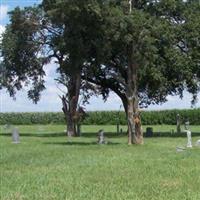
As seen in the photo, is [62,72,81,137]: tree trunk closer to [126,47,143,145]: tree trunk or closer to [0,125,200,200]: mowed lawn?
[126,47,143,145]: tree trunk

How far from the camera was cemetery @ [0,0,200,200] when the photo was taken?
14.8 meters

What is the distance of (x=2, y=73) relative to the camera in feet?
172

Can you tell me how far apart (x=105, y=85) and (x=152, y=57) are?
46.1 feet

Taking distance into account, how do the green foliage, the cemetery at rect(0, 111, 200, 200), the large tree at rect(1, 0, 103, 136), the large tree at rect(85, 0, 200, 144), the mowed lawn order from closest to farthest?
the mowed lawn, the cemetery at rect(0, 111, 200, 200), the large tree at rect(85, 0, 200, 144), the large tree at rect(1, 0, 103, 136), the green foliage

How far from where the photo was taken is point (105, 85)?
49.7m

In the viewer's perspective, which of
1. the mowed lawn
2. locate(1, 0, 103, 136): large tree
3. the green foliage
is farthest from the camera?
the green foliage

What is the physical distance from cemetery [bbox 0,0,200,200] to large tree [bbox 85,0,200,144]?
0.24 feet

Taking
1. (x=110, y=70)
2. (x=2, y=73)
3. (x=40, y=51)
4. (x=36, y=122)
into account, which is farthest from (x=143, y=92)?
(x=36, y=122)

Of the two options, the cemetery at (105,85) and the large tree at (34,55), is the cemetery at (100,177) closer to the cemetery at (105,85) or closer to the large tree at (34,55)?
the cemetery at (105,85)

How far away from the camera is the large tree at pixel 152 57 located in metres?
33.0

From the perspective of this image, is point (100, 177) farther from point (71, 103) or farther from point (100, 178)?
point (71, 103)

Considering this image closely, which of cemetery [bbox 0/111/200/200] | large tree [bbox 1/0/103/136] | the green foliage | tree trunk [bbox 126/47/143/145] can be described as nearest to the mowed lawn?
cemetery [bbox 0/111/200/200]

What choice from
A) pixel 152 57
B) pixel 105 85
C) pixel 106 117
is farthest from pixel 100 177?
pixel 106 117

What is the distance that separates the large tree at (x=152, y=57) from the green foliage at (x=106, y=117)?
3853 centimetres
